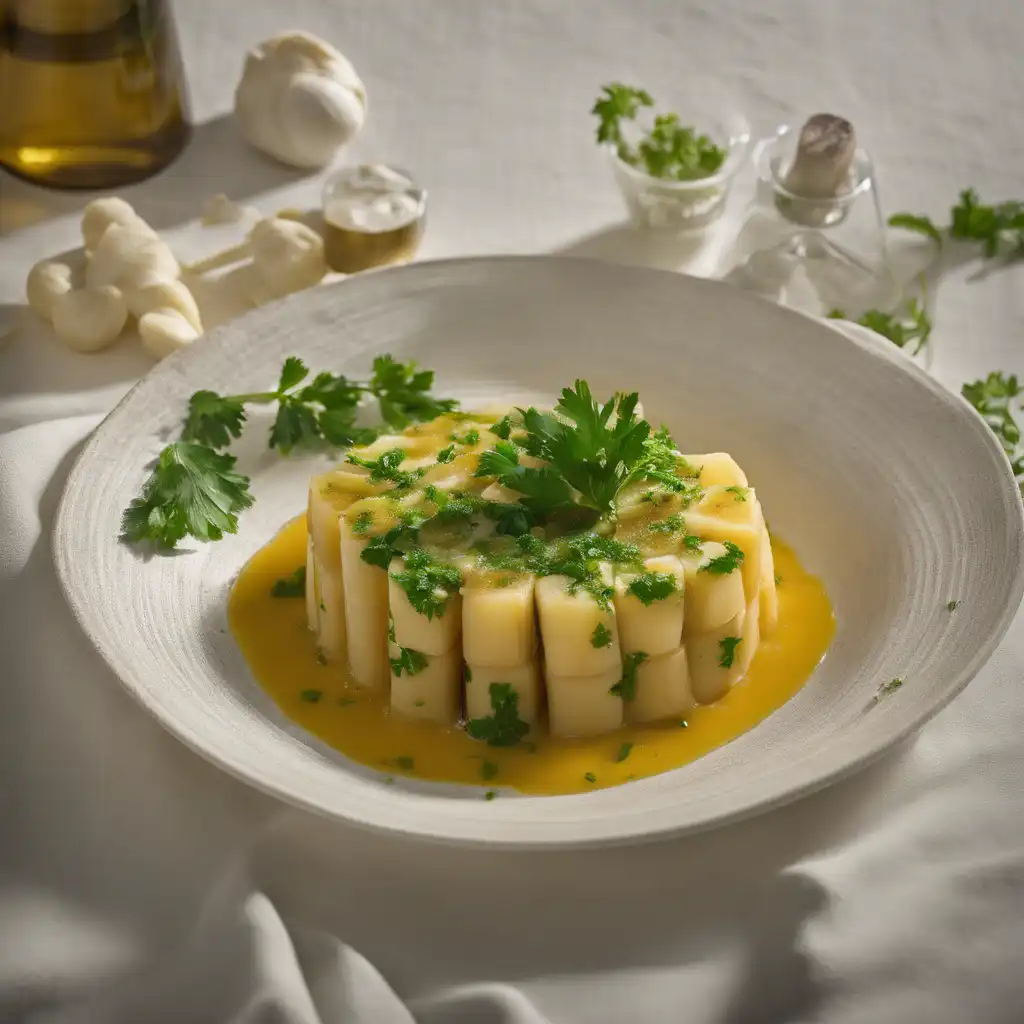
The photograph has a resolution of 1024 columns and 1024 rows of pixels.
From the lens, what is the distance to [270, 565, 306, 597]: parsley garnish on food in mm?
3549

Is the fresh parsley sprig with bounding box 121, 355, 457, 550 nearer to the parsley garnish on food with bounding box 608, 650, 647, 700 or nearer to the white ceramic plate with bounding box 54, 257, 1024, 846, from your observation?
the white ceramic plate with bounding box 54, 257, 1024, 846

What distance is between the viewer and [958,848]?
2.91 m

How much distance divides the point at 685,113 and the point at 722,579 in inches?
98.2

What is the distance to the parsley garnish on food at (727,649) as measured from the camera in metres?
3.21

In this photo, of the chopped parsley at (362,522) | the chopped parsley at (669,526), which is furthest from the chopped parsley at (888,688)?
the chopped parsley at (362,522)

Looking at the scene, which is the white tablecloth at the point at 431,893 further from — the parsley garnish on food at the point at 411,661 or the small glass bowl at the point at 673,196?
the small glass bowl at the point at 673,196

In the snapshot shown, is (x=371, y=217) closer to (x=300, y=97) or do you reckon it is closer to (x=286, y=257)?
(x=286, y=257)

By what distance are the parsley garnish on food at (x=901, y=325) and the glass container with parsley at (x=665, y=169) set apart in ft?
1.91

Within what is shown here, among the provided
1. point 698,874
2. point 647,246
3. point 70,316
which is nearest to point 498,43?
point 647,246

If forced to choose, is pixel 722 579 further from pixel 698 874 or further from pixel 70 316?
pixel 70 316

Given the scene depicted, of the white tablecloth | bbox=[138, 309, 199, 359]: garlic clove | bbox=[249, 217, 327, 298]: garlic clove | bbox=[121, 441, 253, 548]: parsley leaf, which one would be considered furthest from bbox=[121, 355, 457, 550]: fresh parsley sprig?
bbox=[249, 217, 327, 298]: garlic clove

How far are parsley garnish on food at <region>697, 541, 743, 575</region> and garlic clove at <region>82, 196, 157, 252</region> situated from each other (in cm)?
216

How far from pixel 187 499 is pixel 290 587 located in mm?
319

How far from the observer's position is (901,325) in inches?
173
